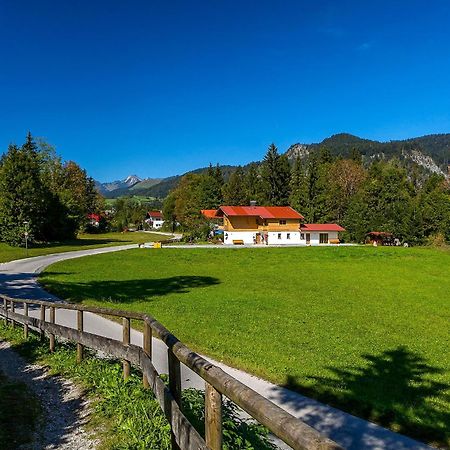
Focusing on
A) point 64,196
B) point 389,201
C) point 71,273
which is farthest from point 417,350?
point 389,201

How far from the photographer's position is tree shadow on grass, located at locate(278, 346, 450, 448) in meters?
7.20

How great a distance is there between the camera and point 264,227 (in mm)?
68938

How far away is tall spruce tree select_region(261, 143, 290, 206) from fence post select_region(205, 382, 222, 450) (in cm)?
8621

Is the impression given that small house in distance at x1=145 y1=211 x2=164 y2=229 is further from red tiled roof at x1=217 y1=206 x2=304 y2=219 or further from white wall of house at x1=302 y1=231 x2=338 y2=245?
white wall of house at x1=302 y1=231 x2=338 y2=245

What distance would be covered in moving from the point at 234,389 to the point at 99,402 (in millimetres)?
4805

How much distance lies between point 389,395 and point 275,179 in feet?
269

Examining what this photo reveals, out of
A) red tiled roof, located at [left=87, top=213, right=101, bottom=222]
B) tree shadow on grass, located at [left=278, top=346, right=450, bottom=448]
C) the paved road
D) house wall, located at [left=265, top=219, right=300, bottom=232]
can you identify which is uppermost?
red tiled roof, located at [left=87, top=213, right=101, bottom=222]

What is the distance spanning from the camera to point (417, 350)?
40.4 ft

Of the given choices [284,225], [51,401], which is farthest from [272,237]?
[51,401]

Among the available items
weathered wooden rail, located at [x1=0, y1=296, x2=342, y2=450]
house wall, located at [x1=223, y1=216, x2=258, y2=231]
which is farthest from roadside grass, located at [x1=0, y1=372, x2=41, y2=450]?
house wall, located at [x1=223, y1=216, x2=258, y2=231]

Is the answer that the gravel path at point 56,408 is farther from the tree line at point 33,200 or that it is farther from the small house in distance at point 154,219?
the small house in distance at point 154,219

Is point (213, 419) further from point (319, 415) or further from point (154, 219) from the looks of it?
point (154, 219)

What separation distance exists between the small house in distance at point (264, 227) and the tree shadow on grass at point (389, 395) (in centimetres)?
5573

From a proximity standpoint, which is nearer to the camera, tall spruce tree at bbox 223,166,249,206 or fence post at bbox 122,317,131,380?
fence post at bbox 122,317,131,380
